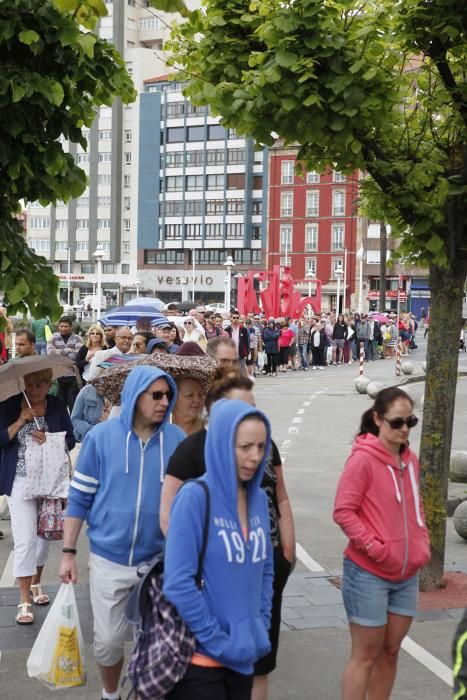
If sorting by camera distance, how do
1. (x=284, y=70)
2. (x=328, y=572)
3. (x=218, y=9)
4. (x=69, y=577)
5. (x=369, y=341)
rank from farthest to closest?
(x=369, y=341) → (x=328, y=572) → (x=218, y=9) → (x=284, y=70) → (x=69, y=577)

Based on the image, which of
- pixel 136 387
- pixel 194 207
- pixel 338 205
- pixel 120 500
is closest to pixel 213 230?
pixel 194 207

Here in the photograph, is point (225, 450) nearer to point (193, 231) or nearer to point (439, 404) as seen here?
point (439, 404)

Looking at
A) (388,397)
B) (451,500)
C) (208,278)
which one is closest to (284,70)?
(388,397)

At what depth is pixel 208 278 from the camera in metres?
99.5

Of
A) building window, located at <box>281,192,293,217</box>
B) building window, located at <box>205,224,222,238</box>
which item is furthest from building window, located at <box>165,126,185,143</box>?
building window, located at <box>281,192,293,217</box>

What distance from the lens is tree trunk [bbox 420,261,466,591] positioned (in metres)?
7.43

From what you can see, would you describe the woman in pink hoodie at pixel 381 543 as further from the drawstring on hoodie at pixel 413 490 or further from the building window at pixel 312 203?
the building window at pixel 312 203

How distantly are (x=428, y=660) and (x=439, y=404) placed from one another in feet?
6.53

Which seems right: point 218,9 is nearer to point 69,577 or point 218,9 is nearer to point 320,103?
point 320,103

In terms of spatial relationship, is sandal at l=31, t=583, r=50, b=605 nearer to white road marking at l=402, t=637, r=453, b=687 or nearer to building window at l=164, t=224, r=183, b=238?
white road marking at l=402, t=637, r=453, b=687

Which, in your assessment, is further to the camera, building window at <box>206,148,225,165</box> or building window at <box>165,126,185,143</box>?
building window at <box>165,126,185,143</box>

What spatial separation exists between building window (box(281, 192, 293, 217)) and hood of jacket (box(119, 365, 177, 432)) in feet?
297

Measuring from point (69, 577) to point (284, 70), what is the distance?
12.5 feet

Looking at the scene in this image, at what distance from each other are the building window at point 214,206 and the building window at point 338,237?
11973 millimetres
